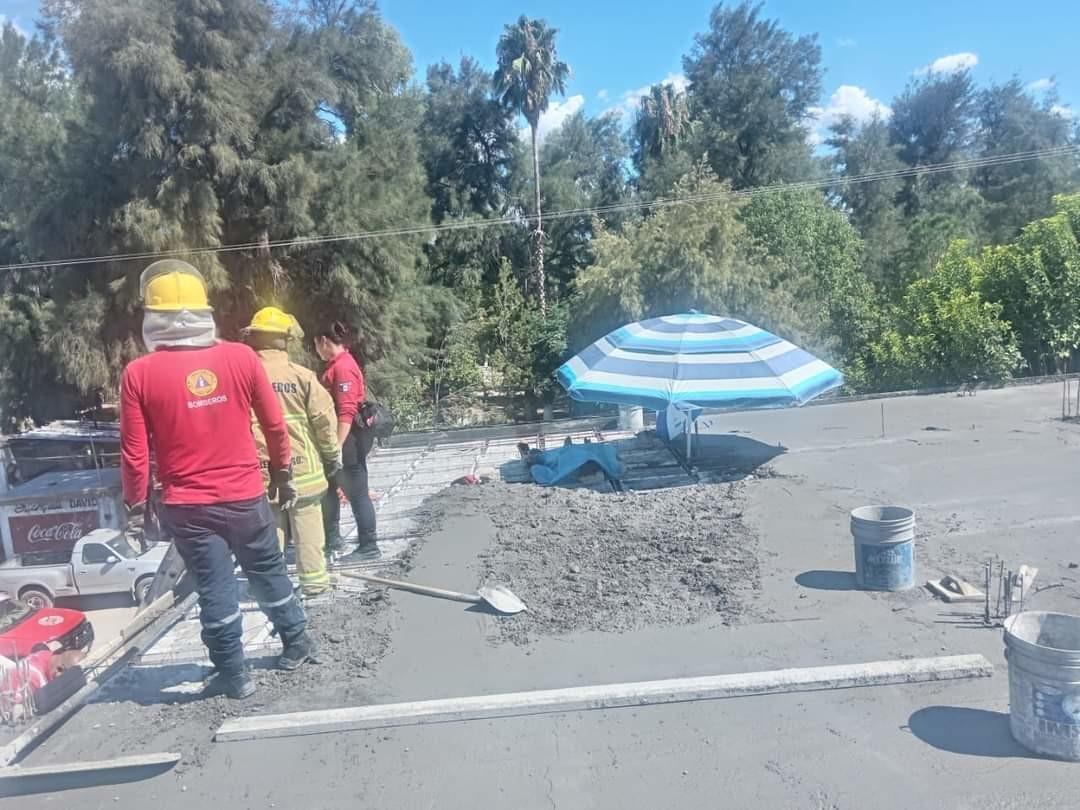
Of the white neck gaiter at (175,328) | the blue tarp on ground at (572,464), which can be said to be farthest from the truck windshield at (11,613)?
the white neck gaiter at (175,328)

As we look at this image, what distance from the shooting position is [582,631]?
5.05m

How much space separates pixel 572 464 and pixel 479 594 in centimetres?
395

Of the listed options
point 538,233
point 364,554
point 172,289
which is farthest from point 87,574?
point 538,233

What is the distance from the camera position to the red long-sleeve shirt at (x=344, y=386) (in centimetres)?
597

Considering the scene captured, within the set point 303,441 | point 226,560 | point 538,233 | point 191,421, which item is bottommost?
point 226,560

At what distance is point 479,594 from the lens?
556cm

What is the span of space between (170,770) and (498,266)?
3235 cm

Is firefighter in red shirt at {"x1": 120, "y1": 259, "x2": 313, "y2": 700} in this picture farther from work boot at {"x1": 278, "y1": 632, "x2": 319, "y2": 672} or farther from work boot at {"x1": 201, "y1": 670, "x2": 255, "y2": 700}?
work boot at {"x1": 278, "y1": 632, "x2": 319, "y2": 672}

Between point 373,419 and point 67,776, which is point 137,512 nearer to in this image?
point 67,776

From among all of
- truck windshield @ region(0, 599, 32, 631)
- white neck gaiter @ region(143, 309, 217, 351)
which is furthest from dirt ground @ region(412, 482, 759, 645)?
truck windshield @ region(0, 599, 32, 631)

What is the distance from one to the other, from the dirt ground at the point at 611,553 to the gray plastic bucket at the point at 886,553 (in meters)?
0.78

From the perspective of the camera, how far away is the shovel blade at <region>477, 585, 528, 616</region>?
17.5 feet

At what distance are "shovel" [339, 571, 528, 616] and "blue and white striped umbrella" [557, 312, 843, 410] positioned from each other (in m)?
4.23

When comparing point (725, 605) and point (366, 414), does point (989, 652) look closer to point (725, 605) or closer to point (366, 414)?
point (725, 605)
